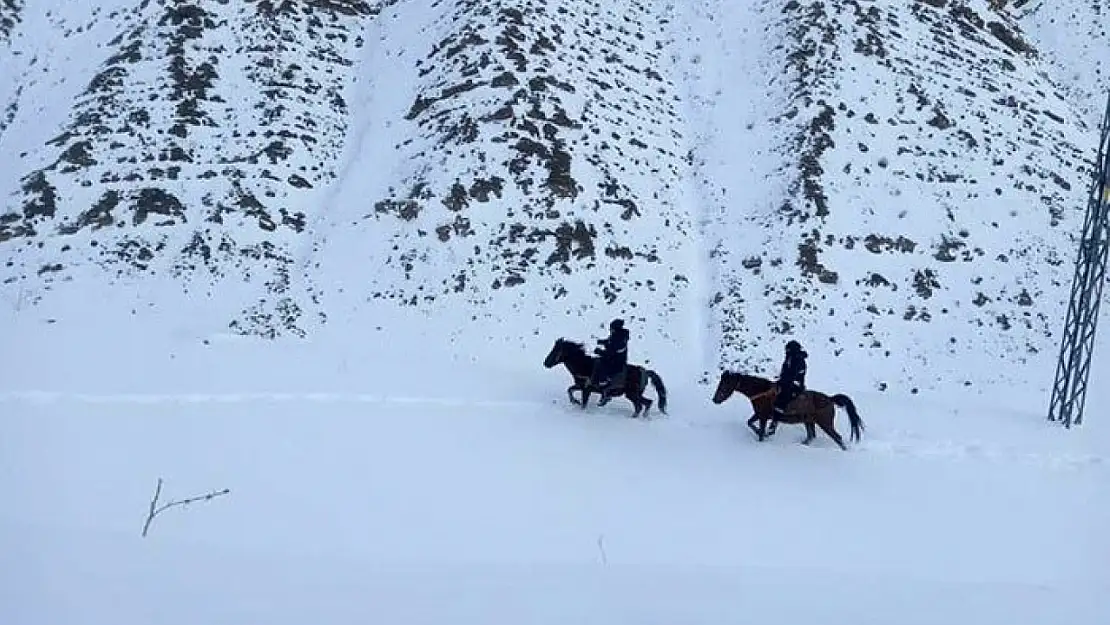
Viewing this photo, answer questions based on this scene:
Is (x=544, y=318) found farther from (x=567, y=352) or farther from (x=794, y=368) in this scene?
(x=794, y=368)

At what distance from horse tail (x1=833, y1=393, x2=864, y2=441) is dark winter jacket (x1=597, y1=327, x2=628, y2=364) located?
3318mm

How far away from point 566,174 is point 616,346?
9.72m

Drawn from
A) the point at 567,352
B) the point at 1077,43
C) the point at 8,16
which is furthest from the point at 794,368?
the point at 8,16

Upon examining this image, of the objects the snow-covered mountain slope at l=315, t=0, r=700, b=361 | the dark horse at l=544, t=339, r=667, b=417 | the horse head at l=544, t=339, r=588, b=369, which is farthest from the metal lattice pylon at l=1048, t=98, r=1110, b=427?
the horse head at l=544, t=339, r=588, b=369

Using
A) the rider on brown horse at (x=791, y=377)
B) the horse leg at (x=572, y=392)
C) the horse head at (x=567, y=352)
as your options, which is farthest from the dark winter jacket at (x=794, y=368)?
the horse leg at (x=572, y=392)

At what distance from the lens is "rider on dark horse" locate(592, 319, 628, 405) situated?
14.1m

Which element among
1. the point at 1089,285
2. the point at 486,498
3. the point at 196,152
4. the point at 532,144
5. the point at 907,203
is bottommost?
the point at 486,498

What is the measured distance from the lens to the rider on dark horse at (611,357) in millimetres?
14125

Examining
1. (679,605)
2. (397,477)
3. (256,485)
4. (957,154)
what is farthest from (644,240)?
(679,605)

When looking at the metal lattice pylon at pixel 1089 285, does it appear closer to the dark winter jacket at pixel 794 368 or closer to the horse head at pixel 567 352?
the dark winter jacket at pixel 794 368

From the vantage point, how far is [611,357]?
14219mm

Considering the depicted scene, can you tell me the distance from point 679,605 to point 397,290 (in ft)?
48.6

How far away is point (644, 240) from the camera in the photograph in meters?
21.9

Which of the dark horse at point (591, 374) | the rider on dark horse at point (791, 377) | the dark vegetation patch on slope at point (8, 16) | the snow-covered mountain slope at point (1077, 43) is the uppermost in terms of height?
the snow-covered mountain slope at point (1077, 43)
